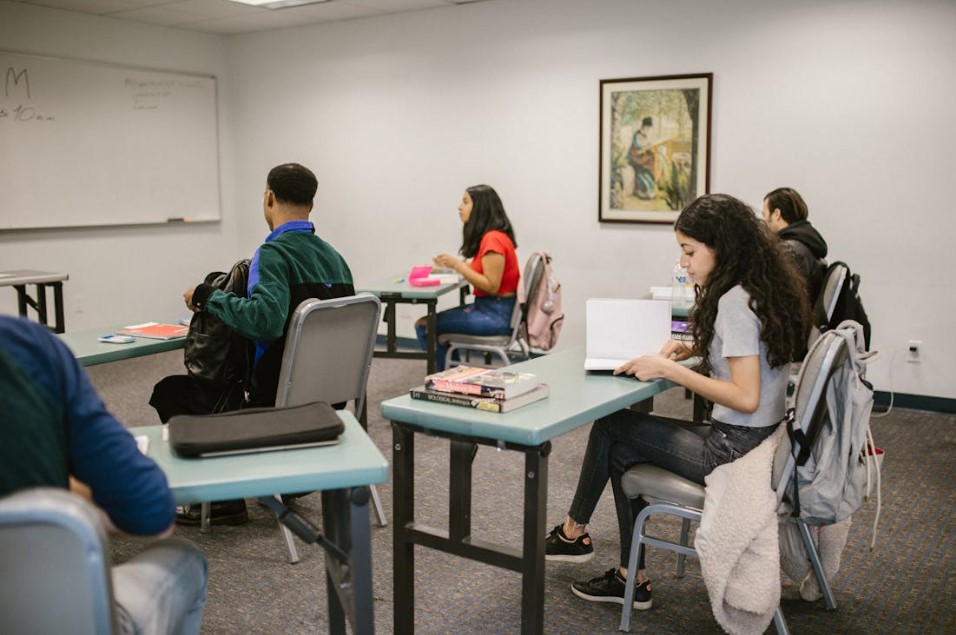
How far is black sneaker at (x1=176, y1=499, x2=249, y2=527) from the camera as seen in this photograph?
3.15 meters

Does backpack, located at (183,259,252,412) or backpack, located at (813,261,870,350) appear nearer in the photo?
backpack, located at (183,259,252,412)

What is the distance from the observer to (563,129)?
571cm

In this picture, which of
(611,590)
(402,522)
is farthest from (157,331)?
(611,590)

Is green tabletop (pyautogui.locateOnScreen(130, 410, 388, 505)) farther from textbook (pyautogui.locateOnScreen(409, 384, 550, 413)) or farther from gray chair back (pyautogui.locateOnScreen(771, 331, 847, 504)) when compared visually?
gray chair back (pyautogui.locateOnScreen(771, 331, 847, 504))

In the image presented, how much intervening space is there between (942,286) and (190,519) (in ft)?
12.7

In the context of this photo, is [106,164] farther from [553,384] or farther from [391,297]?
[553,384]

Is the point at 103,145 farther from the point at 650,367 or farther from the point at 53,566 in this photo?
the point at 53,566

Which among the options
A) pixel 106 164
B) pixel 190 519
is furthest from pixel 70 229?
pixel 190 519

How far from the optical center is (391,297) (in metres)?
4.46

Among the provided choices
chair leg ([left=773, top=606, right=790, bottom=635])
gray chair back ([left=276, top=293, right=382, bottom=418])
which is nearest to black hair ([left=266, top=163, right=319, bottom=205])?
gray chair back ([left=276, top=293, right=382, bottom=418])

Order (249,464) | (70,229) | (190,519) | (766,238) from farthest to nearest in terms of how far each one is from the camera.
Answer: (70,229), (190,519), (766,238), (249,464)

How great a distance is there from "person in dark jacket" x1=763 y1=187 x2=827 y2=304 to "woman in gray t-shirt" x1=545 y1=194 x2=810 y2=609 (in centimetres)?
161

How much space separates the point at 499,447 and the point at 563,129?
160 inches

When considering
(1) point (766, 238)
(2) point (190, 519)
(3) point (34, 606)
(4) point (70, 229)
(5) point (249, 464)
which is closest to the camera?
(3) point (34, 606)
